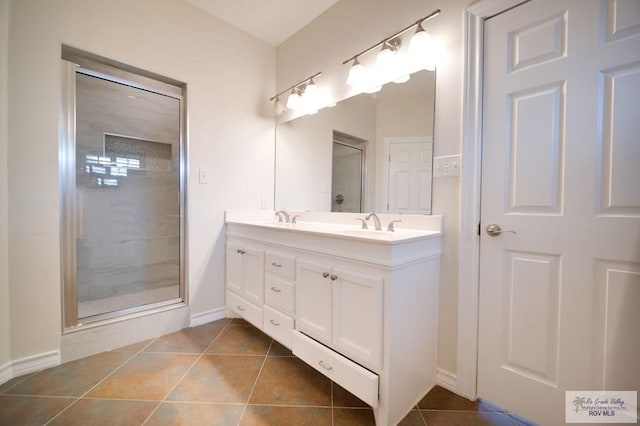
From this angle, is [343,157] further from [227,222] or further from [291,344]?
[291,344]

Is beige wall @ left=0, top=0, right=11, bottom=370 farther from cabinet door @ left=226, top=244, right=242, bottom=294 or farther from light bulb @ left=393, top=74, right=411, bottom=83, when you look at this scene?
light bulb @ left=393, top=74, right=411, bottom=83

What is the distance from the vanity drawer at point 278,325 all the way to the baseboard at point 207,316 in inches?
28.0

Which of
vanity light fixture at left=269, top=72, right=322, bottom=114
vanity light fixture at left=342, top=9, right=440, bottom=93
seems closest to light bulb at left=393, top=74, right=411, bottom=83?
vanity light fixture at left=342, top=9, right=440, bottom=93

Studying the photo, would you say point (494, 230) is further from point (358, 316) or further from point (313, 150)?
point (313, 150)

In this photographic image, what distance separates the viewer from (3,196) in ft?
4.58

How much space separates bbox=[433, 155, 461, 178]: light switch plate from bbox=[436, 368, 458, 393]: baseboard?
42.9 inches

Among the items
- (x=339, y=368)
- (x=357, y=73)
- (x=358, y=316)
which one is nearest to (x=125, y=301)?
(x=339, y=368)

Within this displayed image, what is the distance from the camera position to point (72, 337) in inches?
64.7

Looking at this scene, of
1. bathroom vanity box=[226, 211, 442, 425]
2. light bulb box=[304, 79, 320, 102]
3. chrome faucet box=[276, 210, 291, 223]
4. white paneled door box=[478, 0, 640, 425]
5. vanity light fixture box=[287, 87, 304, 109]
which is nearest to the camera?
white paneled door box=[478, 0, 640, 425]

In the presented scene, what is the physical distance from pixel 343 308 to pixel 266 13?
2368 mm

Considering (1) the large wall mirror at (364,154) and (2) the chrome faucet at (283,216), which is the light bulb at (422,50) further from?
(2) the chrome faucet at (283,216)

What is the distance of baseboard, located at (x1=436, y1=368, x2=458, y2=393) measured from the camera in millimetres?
1393

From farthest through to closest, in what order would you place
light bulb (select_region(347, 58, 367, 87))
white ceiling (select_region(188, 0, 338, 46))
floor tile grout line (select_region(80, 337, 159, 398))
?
white ceiling (select_region(188, 0, 338, 46))
light bulb (select_region(347, 58, 367, 87))
floor tile grout line (select_region(80, 337, 159, 398))

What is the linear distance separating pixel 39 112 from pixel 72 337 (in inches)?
54.4
